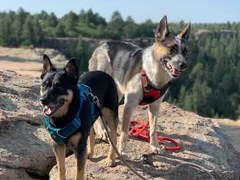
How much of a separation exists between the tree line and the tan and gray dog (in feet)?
126

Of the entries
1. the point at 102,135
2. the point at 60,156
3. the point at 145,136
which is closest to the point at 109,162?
the point at 102,135

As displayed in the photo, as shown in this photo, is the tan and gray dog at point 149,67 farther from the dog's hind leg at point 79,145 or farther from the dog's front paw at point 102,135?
the dog's hind leg at point 79,145

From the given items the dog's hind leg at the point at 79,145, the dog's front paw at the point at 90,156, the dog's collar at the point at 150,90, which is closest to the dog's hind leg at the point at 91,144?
the dog's front paw at the point at 90,156

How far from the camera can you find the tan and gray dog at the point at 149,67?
683 centimetres

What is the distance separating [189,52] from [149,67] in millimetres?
45967

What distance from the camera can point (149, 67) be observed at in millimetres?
7211

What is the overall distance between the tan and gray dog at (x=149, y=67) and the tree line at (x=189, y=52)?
38.6 metres

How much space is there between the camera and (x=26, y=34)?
196ft

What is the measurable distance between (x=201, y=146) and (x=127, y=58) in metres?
1.85

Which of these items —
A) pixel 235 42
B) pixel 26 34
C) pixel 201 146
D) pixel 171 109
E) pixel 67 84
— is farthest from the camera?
pixel 235 42

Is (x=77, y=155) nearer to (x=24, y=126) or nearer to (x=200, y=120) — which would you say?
(x=24, y=126)

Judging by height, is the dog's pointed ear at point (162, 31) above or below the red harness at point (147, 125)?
above

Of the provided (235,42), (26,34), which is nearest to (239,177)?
(26,34)

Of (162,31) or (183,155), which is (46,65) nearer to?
(162,31)
